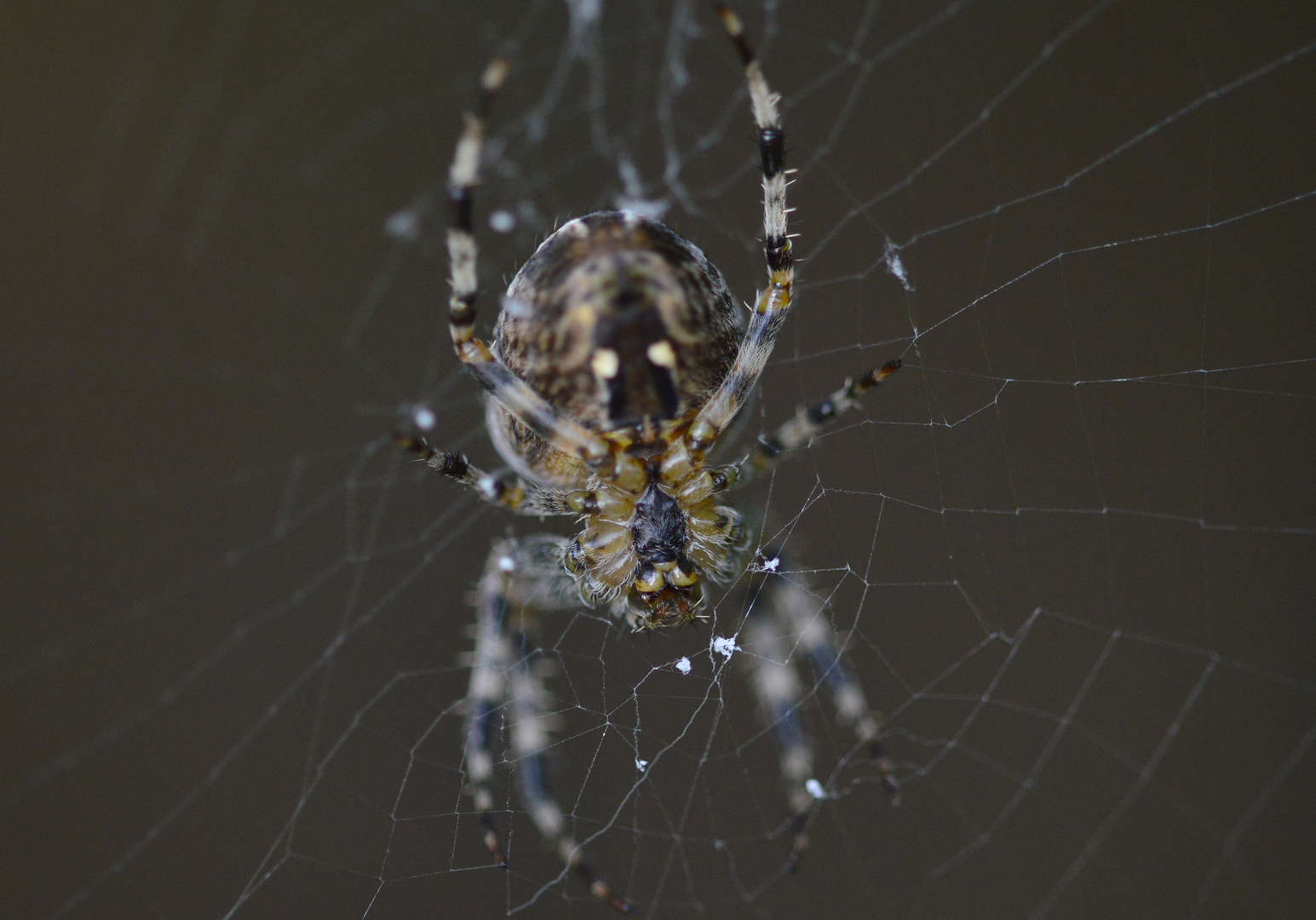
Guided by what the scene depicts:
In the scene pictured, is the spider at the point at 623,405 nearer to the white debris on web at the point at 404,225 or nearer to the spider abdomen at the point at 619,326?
the spider abdomen at the point at 619,326

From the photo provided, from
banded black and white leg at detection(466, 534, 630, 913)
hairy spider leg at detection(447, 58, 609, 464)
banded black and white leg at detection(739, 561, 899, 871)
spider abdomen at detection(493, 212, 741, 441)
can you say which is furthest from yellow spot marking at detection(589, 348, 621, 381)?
banded black and white leg at detection(739, 561, 899, 871)

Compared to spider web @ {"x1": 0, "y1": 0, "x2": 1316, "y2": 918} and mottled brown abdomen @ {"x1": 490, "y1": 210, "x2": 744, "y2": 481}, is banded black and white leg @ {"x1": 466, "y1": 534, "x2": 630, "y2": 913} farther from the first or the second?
mottled brown abdomen @ {"x1": 490, "y1": 210, "x2": 744, "y2": 481}

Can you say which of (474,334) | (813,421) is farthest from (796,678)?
(474,334)

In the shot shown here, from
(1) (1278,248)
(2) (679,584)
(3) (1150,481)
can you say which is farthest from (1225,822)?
(2) (679,584)

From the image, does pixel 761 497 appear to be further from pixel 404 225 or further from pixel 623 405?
pixel 404 225

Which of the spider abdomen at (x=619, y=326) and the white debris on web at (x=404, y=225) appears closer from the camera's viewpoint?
the spider abdomen at (x=619, y=326)

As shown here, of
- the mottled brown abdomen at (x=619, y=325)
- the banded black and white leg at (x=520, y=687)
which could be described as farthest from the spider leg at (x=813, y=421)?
the banded black and white leg at (x=520, y=687)
